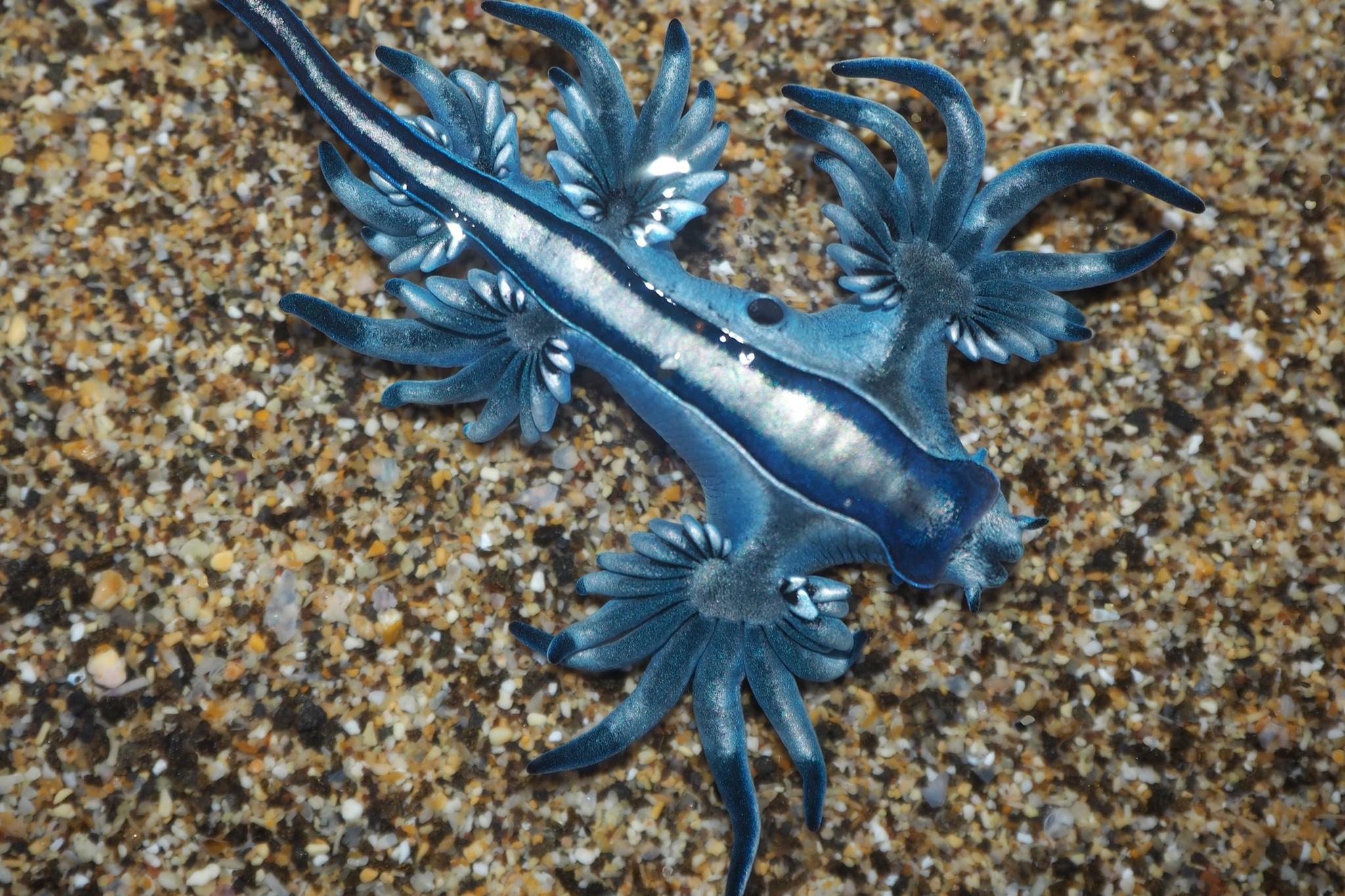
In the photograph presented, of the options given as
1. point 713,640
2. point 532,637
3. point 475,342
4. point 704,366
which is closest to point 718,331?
point 704,366

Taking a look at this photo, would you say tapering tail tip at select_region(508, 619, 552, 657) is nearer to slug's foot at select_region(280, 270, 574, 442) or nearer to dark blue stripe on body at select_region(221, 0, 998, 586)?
slug's foot at select_region(280, 270, 574, 442)

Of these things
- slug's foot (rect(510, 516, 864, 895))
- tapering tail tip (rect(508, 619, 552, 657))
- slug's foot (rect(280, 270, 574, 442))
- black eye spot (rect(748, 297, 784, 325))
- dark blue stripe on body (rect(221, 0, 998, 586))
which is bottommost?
tapering tail tip (rect(508, 619, 552, 657))

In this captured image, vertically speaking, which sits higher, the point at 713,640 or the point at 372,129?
the point at 372,129

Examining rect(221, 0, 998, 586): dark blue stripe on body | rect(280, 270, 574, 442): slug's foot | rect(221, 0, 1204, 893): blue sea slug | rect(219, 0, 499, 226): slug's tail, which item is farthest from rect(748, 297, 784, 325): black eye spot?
rect(219, 0, 499, 226): slug's tail

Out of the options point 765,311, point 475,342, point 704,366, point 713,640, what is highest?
point 765,311

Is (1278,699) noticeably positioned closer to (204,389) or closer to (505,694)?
(505,694)

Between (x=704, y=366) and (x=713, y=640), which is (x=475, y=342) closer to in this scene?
(x=704, y=366)

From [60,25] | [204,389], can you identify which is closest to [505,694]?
[204,389]

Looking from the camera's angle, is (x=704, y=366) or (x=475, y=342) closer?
(x=704, y=366)
